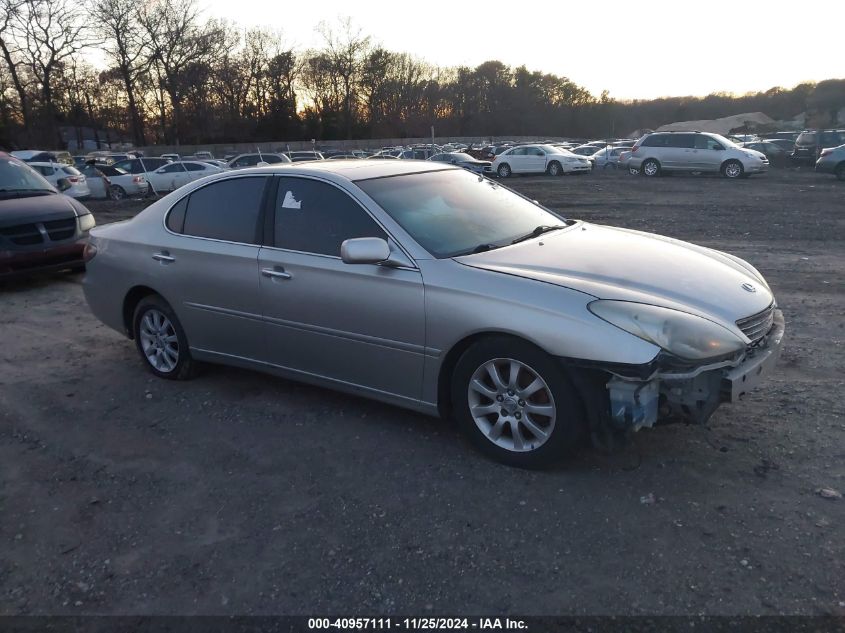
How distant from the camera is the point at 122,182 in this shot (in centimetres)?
2520

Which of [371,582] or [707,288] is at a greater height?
[707,288]

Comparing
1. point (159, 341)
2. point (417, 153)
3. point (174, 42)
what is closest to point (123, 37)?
point (174, 42)

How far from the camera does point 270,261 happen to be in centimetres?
466

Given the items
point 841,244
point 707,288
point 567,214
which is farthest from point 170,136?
point 707,288

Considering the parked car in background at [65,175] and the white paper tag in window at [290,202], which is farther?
the parked car in background at [65,175]

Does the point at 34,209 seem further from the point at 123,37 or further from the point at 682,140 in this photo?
the point at 123,37

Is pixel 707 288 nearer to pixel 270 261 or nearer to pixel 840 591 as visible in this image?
pixel 840 591

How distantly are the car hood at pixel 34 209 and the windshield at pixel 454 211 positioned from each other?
246 inches

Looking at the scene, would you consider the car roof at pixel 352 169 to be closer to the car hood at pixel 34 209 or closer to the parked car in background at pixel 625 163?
the car hood at pixel 34 209

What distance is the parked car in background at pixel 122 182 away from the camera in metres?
25.1

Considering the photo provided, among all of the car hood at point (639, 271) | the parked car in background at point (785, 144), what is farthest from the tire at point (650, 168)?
the car hood at point (639, 271)

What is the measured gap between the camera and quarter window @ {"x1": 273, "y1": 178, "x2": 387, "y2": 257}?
440 centimetres

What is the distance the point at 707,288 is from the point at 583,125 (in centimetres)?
8345

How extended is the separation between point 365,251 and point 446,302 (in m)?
0.54
